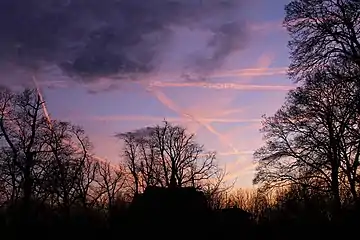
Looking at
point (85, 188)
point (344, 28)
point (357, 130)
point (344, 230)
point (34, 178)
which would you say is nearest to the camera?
point (344, 230)

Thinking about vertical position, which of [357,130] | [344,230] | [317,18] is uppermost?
[317,18]

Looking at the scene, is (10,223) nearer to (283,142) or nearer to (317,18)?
(317,18)

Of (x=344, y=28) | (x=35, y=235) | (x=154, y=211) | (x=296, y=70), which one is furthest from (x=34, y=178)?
(x=344, y=28)

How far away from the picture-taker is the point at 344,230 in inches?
743

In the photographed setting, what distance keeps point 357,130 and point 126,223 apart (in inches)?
433

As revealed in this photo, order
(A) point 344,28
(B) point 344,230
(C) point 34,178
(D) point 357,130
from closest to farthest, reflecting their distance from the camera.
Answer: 1. (B) point 344,230
2. (A) point 344,28
3. (D) point 357,130
4. (C) point 34,178

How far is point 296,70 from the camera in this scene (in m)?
21.1

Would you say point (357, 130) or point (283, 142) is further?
point (283, 142)

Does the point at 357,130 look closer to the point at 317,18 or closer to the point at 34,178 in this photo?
the point at 317,18

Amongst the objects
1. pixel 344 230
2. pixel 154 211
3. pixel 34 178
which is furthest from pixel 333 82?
pixel 34 178

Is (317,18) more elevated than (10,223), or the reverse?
(317,18)

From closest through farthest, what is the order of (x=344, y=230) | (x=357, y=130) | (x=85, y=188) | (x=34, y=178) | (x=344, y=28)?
(x=344, y=230)
(x=344, y=28)
(x=357, y=130)
(x=34, y=178)
(x=85, y=188)

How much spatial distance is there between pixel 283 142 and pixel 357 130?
11.8 metres

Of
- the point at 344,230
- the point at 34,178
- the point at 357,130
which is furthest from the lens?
the point at 34,178
